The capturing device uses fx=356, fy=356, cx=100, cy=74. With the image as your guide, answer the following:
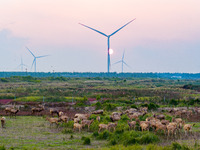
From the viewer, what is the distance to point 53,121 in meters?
27.3

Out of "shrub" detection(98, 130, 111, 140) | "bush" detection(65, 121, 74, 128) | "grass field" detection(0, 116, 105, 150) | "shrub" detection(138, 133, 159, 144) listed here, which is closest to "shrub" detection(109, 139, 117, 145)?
"grass field" detection(0, 116, 105, 150)

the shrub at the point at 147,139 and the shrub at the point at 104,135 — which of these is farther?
the shrub at the point at 104,135

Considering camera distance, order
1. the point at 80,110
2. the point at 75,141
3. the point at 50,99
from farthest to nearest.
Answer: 1. the point at 50,99
2. the point at 80,110
3. the point at 75,141

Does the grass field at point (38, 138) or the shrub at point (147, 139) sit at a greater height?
the shrub at point (147, 139)

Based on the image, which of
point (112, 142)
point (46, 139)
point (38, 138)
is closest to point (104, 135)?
point (112, 142)

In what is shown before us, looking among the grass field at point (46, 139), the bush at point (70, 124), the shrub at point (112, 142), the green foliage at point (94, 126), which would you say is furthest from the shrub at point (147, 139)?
the bush at point (70, 124)

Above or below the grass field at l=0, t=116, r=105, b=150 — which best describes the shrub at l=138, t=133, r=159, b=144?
above

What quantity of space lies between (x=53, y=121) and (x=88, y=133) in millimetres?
3804

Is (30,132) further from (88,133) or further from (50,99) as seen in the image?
(50,99)

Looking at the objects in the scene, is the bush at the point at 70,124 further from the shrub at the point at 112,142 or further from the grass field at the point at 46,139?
the shrub at the point at 112,142

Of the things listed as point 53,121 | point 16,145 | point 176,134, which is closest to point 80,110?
point 53,121

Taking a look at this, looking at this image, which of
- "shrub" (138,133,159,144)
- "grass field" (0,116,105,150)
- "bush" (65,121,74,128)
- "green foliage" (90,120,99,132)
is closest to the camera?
"grass field" (0,116,105,150)

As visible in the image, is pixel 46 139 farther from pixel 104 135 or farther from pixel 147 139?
pixel 147 139

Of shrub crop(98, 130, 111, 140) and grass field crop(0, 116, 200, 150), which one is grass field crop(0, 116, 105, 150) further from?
shrub crop(98, 130, 111, 140)
